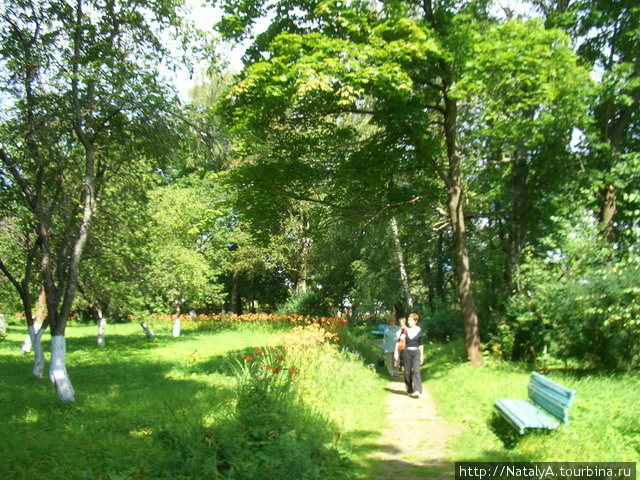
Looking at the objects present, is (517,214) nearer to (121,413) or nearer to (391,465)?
(391,465)

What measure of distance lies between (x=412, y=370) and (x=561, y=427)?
4495mm

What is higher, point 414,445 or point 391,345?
point 391,345

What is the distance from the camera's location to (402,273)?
25984mm

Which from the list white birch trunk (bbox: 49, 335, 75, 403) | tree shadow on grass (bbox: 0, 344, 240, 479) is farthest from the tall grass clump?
white birch trunk (bbox: 49, 335, 75, 403)

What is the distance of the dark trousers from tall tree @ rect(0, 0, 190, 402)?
642 cm

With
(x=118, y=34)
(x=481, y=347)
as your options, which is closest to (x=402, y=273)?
(x=481, y=347)

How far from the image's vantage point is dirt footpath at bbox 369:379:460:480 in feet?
18.4

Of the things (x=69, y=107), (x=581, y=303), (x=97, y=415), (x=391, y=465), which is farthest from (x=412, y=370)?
(x=69, y=107)

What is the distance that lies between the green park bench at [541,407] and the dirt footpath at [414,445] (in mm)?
910

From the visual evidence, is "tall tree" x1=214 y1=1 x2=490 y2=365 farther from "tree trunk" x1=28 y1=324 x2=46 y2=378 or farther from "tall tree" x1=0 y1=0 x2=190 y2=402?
"tree trunk" x1=28 y1=324 x2=46 y2=378

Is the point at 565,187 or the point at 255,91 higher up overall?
the point at 255,91

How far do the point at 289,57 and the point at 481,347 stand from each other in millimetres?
8305

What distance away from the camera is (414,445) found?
21.9ft

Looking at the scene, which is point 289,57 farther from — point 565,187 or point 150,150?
point 565,187
